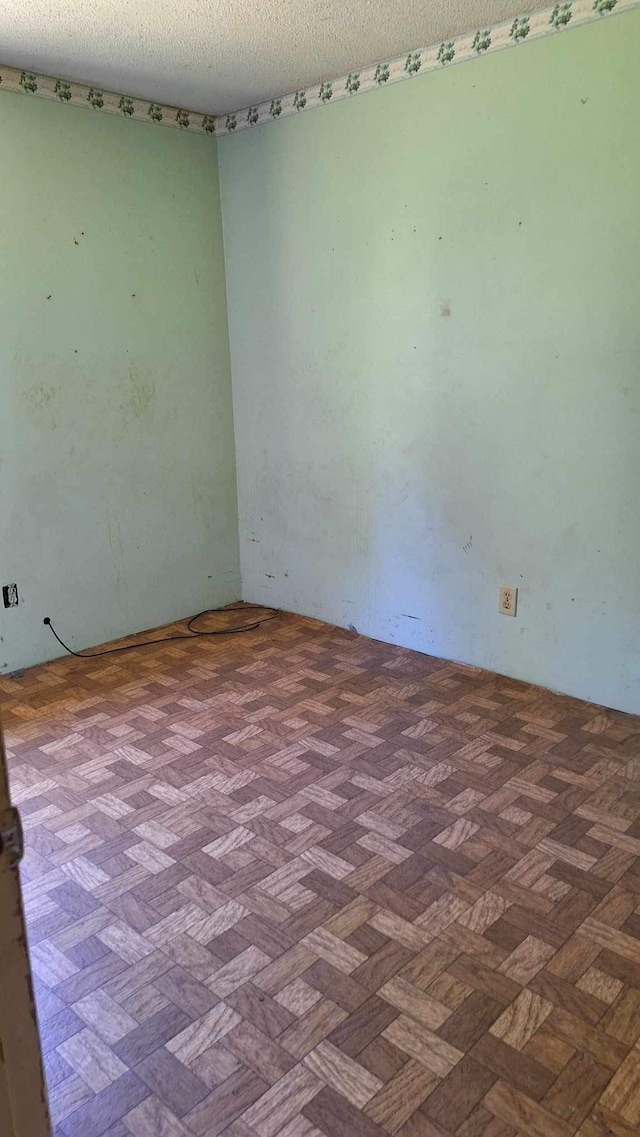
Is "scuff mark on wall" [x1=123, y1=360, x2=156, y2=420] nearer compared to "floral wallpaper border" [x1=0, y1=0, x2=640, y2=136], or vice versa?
"floral wallpaper border" [x1=0, y1=0, x2=640, y2=136]

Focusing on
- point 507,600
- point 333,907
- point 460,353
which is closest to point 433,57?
point 460,353

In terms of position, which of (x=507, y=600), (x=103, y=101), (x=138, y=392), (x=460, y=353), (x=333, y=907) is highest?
(x=103, y=101)

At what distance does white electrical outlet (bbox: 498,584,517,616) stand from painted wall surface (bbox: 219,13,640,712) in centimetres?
3

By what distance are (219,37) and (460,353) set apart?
1.24 m

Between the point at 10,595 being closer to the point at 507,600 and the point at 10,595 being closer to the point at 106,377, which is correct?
the point at 106,377

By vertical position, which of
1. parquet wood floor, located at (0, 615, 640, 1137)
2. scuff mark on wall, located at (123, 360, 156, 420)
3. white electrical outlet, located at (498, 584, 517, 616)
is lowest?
parquet wood floor, located at (0, 615, 640, 1137)

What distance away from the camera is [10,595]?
292 centimetres

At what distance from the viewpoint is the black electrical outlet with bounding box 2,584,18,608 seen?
291 cm

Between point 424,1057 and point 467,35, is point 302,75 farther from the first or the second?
point 424,1057

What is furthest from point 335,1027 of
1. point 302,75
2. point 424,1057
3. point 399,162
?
point 302,75

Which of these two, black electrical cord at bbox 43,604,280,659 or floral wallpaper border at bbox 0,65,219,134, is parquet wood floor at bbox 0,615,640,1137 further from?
floral wallpaper border at bbox 0,65,219,134

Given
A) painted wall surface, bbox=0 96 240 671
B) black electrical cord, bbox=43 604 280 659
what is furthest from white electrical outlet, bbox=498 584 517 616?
painted wall surface, bbox=0 96 240 671

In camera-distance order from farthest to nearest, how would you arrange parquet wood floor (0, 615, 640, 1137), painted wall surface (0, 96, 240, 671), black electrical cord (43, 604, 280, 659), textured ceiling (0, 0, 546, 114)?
black electrical cord (43, 604, 280, 659), painted wall surface (0, 96, 240, 671), textured ceiling (0, 0, 546, 114), parquet wood floor (0, 615, 640, 1137)

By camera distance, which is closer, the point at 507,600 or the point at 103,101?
the point at 507,600
